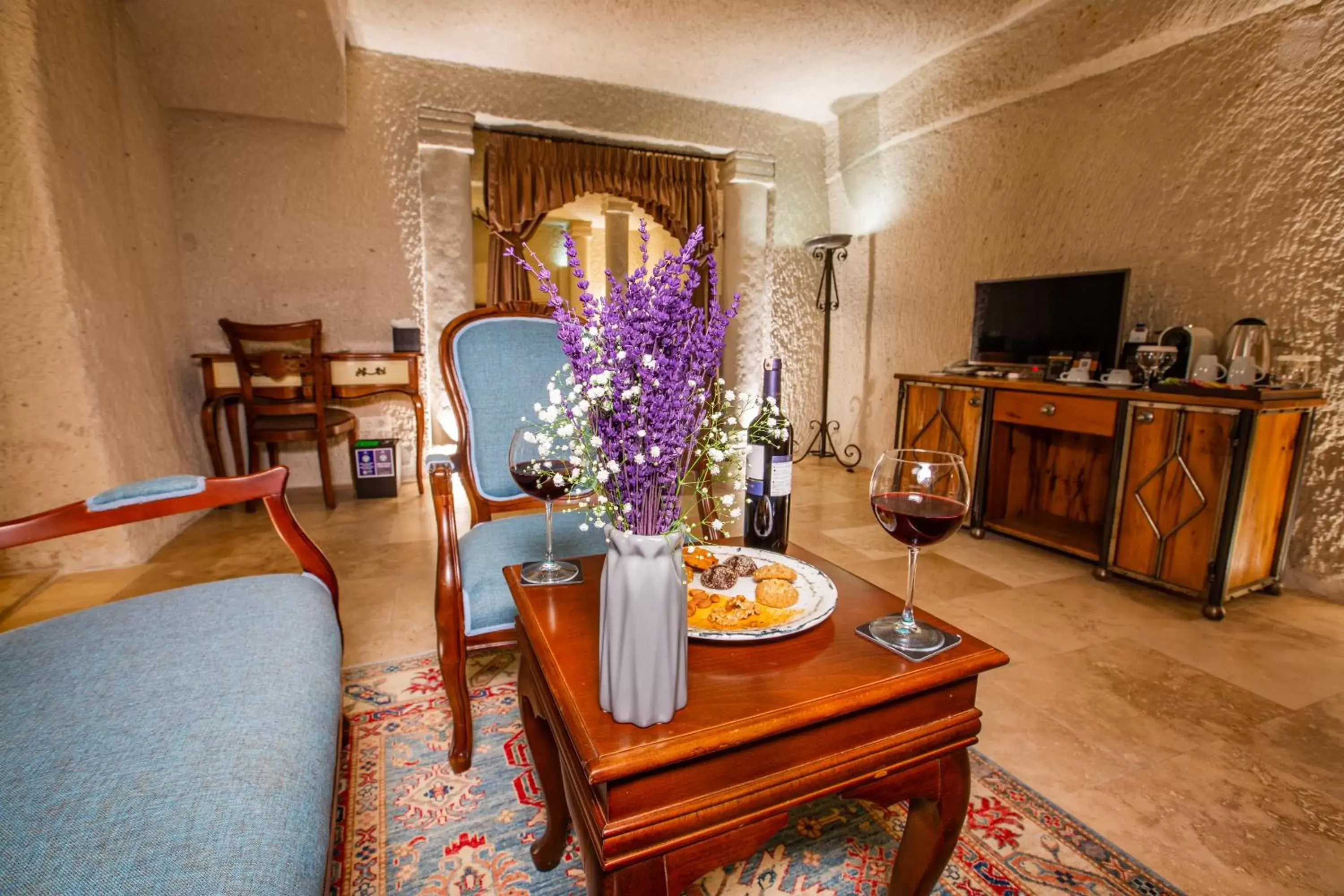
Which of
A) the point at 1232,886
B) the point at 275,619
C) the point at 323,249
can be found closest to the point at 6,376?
the point at 323,249

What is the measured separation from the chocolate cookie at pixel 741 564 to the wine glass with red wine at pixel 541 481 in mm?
265

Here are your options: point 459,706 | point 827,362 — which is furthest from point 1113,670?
point 827,362

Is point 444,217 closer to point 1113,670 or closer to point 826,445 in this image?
point 826,445

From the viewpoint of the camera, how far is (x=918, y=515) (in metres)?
0.79

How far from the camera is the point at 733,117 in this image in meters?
4.57

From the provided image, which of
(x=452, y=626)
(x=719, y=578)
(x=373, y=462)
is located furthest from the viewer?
(x=373, y=462)

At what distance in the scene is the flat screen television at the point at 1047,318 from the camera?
2672 mm

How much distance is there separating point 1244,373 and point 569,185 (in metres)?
3.94

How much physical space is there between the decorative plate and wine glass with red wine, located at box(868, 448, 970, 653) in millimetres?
86

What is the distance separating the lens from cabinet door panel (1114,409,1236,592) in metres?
2.13

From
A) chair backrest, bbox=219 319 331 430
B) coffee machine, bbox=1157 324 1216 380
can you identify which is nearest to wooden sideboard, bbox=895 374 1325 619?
coffee machine, bbox=1157 324 1216 380

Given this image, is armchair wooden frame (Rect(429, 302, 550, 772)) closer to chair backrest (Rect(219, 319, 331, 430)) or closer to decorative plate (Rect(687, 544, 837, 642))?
decorative plate (Rect(687, 544, 837, 642))

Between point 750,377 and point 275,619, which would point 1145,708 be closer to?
point 275,619

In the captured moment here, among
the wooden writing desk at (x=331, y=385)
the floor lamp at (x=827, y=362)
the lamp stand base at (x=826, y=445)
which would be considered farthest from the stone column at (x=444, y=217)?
the lamp stand base at (x=826, y=445)
